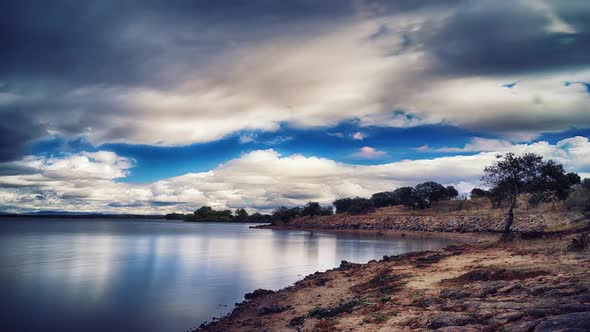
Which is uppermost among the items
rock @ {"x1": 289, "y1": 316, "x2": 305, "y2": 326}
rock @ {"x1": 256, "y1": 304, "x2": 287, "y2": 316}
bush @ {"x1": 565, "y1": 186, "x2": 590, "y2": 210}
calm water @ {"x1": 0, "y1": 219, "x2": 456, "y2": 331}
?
bush @ {"x1": 565, "y1": 186, "x2": 590, "y2": 210}

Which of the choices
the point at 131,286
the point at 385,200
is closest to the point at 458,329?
the point at 131,286

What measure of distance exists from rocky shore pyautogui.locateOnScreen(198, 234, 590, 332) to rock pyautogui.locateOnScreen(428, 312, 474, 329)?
0.03 m

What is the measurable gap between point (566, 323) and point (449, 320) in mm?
3545

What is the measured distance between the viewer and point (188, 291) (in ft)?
104

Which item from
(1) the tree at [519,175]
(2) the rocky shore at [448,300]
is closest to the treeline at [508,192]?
(1) the tree at [519,175]

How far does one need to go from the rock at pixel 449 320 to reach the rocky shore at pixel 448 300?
0.10 ft

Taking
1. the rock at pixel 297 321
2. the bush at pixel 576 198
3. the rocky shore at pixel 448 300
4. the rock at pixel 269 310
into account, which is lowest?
the rock at pixel 269 310

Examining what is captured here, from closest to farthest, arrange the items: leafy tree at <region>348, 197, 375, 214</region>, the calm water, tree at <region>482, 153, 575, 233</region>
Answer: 1. the calm water
2. tree at <region>482, 153, 575, 233</region>
3. leafy tree at <region>348, 197, 375, 214</region>

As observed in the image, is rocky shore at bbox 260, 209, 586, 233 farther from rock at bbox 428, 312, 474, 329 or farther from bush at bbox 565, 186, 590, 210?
rock at bbox 428, 312, 474, 329

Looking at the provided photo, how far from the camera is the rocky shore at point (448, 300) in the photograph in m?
11.9

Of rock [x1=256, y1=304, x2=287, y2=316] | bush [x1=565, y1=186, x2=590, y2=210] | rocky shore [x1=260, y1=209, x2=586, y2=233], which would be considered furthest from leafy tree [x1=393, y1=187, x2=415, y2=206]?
rock [x1=256, y1=304, x2=287, y2=316]

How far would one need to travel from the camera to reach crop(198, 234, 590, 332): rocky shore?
11.9 m

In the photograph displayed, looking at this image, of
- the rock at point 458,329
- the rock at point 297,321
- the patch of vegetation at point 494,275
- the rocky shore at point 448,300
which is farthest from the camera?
the patch of vegetation at point 494,275

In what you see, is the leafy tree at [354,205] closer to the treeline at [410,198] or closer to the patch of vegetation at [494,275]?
the treeline at [410,198]
